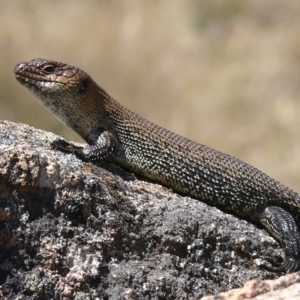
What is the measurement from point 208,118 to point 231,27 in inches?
150

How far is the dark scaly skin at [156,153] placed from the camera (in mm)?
6348

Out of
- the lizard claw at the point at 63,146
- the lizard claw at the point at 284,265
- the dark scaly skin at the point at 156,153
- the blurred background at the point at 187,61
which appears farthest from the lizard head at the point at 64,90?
the blurred background at the point at 187,61

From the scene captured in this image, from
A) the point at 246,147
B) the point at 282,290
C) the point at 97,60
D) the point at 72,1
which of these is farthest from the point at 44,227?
the point at 72,1

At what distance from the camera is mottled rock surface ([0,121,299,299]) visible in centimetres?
450

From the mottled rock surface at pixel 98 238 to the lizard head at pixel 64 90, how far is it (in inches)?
33.0

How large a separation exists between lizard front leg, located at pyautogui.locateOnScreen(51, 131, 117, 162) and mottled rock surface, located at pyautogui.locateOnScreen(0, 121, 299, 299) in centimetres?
10

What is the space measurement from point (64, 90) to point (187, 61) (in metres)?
10.1

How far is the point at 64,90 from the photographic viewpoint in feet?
21.4

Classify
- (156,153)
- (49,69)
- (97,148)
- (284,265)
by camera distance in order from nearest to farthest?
(284,265), (97,148), (49,69), (156,153)

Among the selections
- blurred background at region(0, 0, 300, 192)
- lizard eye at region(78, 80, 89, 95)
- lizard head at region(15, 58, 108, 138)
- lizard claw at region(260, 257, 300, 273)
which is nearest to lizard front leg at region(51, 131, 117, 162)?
lizard head at region(15, 58, 108, 138)

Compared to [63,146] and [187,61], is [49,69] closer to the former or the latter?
[63,146]

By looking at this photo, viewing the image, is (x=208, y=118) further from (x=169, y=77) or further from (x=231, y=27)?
(x=231, y=27)

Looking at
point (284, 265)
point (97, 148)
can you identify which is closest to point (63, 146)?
point (97, 148)

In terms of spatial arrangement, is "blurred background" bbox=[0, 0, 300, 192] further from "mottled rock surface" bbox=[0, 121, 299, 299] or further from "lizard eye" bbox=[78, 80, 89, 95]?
"mottled rock surface" bbox=[0, 121, 299, 299]
